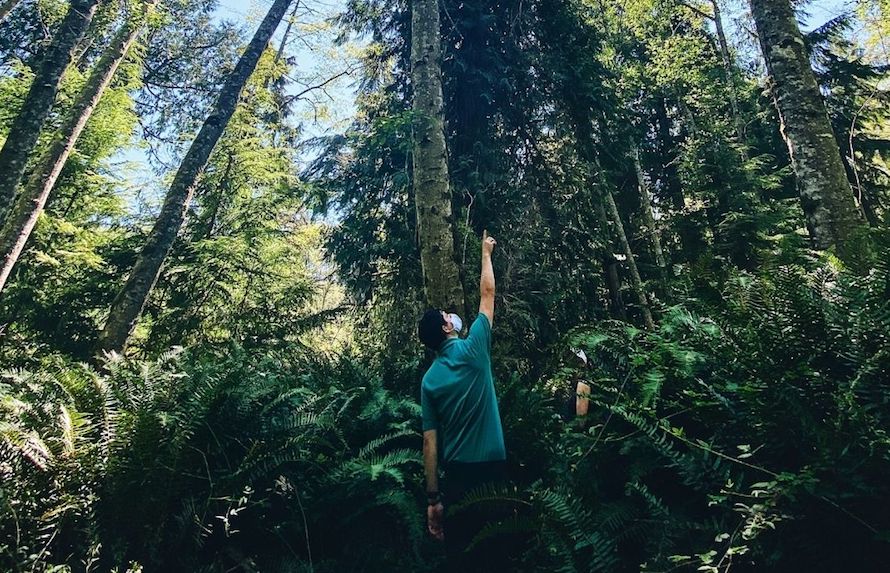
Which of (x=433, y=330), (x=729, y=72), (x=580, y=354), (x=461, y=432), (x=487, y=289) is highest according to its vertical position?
(x=729, y=72)

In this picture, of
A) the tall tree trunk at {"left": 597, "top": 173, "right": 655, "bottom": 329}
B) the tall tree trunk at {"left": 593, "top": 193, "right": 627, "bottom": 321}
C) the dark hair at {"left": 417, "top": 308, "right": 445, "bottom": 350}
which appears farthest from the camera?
the tall tree trunk at {"left": 597, "top": 173, "right": 655, "bottom": 329}

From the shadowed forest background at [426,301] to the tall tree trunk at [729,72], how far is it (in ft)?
0.68

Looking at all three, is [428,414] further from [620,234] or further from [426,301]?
[620,234]

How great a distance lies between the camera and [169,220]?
7.79m

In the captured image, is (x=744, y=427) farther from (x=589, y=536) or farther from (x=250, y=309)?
(x=250, y=309)

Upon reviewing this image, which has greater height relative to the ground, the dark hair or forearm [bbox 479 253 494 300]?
forearm [bbox 479 253 494 300]

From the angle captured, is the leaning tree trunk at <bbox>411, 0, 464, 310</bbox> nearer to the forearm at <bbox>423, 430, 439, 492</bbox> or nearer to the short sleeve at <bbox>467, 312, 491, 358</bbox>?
the short sleeve at <bbox>467, 312, 491, 358</bbox>

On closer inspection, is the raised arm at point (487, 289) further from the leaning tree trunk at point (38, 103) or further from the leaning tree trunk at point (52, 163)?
the leaning tree trunk at point (52, 163)

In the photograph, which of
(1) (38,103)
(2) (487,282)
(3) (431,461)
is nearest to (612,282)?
(2) (487,282)

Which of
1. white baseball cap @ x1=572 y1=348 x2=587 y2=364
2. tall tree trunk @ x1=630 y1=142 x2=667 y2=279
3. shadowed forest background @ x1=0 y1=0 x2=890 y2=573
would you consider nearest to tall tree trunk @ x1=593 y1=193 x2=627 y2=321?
shadowed forest background @ x1=0 y1=0 x2=890 y2=573

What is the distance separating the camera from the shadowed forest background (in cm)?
258

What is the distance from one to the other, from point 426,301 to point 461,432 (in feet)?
7.05

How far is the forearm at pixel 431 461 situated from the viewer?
3355 millimetres

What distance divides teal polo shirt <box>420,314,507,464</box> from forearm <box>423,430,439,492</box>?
0.19 ft
